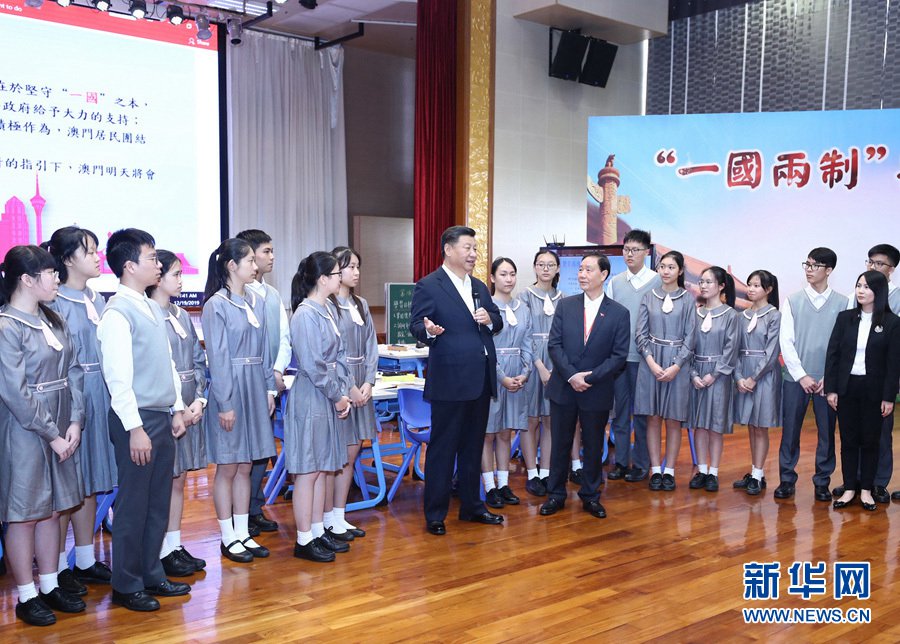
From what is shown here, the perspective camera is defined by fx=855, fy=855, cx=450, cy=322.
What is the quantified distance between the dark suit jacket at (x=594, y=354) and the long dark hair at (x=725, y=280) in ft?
3.07

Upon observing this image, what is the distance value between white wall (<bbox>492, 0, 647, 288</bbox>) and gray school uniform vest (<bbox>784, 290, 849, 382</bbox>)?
363cm

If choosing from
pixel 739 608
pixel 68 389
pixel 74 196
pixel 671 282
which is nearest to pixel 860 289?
pixel 671 282

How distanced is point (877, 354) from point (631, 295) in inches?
58.3

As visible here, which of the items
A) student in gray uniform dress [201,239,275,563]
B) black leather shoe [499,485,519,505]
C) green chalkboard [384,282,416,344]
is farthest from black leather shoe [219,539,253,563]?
green chalkboard [384,282,416,344]

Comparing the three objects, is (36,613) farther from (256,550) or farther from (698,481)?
(698,481)

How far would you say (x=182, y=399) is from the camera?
351 centimetres

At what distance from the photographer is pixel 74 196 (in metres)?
7.53

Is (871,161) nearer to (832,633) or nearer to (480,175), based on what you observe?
(480,175)

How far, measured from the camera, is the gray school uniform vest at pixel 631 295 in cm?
537

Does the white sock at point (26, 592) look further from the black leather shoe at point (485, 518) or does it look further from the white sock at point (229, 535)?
the black leather shoe at point (485, 518)

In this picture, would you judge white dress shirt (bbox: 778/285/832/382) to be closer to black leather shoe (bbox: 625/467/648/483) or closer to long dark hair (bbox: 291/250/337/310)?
black leather shoe (bbox: 625/467/648/483)

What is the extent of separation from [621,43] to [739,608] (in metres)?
7.12

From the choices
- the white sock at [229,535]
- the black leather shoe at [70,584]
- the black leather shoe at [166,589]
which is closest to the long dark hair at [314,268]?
the white sock at [229,535]

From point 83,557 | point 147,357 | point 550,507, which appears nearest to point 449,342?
point 550,507
